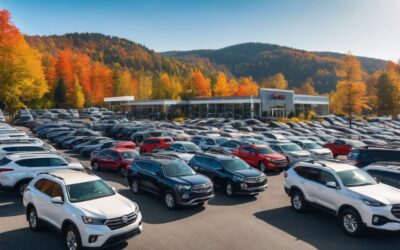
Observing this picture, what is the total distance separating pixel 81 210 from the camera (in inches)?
321

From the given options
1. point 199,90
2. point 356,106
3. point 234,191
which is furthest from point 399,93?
point 234,191

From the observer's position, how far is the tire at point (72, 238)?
7938 mm

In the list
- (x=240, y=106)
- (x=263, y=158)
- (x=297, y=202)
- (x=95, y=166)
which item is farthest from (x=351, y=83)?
(x=297, y=202)

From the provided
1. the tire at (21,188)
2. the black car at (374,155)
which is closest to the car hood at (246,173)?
the black car at (374,155)

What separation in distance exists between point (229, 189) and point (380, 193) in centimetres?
598

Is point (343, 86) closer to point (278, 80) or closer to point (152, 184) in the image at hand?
point (152, 184)

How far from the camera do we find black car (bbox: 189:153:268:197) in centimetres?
1370

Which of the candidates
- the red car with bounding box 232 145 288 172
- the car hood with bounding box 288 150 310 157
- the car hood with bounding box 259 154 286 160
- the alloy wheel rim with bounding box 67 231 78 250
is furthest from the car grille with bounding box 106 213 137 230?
the car hood with bounding box 288 150 310 157

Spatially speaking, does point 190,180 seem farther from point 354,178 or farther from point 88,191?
point 354,178

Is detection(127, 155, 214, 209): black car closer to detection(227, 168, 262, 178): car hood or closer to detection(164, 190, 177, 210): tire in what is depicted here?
detection(164, 190, 177, 210): tire

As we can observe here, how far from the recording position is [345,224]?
992cm

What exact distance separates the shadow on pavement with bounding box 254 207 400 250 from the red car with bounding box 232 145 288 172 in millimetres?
6613

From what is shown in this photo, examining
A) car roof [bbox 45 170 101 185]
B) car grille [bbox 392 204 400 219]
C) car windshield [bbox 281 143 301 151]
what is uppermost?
car roof [bbox 45 170 101 185]

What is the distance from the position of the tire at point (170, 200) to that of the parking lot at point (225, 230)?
221 millimetres
